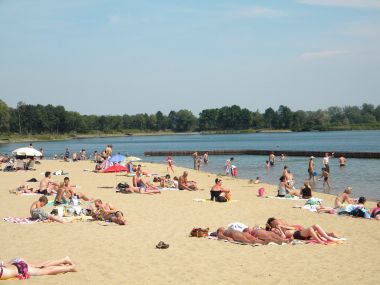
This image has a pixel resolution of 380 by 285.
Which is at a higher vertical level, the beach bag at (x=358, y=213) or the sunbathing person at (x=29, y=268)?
the sunbathing person at (x=29, y=268)

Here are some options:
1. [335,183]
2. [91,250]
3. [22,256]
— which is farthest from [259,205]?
[335,183]

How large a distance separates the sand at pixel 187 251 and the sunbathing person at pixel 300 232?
332 mm

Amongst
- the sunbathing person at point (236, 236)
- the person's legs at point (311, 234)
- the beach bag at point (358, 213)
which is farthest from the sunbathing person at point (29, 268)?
the beach bag at point (358, 213)

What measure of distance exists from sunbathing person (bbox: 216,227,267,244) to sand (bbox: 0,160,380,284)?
26cm

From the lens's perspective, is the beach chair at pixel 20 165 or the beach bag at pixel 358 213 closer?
the beach bag at pixel 358 213

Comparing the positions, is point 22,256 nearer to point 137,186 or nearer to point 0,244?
point 0,244

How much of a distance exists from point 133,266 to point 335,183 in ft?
75.5

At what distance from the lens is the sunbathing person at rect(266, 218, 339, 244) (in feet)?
40.8

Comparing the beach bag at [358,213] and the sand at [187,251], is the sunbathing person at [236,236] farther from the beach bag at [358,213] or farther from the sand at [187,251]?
the beach bag at [358,213]

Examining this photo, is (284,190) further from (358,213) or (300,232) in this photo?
(300,232)

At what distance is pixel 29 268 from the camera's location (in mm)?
9508

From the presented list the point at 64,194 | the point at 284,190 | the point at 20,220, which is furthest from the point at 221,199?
the point at 20,220

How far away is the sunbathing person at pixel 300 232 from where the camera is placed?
1243 centimetres

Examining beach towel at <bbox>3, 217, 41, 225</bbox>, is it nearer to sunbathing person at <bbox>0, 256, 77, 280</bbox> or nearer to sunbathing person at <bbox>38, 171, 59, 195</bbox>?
sunbathing person at <bbox>0, 256, 77, 280</bbox>
